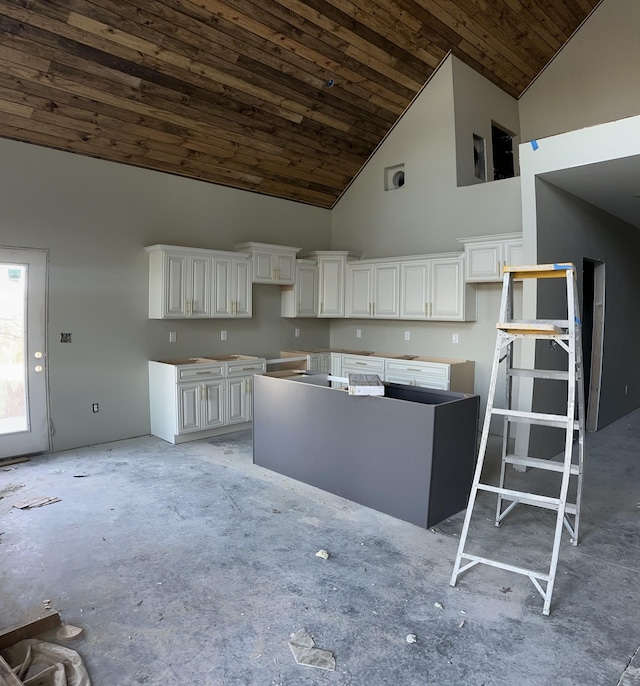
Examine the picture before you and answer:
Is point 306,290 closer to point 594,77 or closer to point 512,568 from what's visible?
point 594,77

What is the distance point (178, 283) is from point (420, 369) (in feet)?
9.63

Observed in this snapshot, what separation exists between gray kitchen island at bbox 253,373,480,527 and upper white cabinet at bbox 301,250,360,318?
8.76 feet

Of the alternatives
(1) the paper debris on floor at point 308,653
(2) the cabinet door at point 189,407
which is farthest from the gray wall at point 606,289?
(2) the cabinet door at point 189,407

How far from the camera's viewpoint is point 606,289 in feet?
19.0

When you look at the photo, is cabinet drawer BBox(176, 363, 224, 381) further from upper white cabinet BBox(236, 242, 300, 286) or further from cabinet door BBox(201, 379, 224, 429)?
upper white cabinet BBox(236, 242, 300, 286)

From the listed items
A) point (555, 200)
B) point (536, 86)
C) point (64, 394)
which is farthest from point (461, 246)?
point (64, 394)

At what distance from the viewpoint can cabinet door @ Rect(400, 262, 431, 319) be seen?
5965 mm

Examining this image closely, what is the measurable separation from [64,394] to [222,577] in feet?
10.4

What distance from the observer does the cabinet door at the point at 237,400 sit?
568cm

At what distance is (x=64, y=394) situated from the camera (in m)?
4.99

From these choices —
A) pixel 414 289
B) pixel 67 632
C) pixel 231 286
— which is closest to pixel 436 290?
pixel 414 289

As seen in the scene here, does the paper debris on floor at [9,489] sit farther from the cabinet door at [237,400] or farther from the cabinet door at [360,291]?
the cabinet door at [360,291]

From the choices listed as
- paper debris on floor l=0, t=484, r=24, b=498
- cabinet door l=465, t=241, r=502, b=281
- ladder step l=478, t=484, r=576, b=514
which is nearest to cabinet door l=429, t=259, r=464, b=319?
cabinet door l=465, t=241, r=502, b=281

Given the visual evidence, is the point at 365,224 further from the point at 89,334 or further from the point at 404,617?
the point at 404,617
